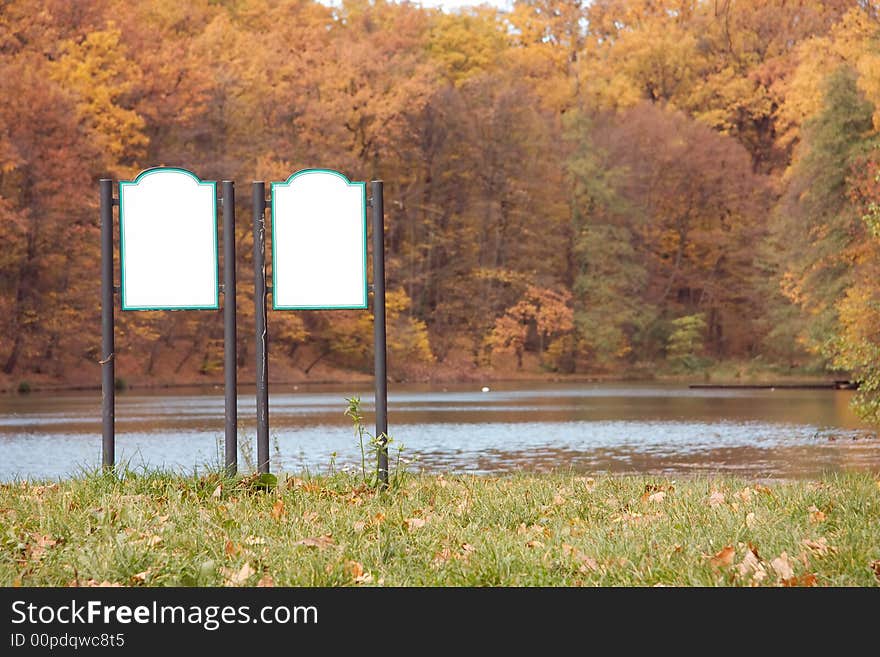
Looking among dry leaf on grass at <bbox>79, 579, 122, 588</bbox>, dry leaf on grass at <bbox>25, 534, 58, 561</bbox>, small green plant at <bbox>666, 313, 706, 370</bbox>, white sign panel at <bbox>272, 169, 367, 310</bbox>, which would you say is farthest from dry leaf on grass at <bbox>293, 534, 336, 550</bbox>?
small green plant at <bbox>666, 313, 706, 370</bbox>

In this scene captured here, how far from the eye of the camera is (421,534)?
272 inches

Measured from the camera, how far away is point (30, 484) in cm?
976

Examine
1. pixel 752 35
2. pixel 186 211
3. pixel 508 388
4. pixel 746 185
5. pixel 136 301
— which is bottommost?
pixel 508 388

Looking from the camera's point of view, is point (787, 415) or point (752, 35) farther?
point (752, 35)

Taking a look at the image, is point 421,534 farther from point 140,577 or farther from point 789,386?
point 789,386

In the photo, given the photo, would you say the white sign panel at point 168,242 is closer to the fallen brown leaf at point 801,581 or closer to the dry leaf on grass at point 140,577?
the dry leaf on grass at point 140,577

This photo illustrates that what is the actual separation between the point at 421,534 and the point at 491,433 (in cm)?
1794

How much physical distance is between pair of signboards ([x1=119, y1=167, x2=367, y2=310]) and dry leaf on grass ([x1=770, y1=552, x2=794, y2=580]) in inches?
165

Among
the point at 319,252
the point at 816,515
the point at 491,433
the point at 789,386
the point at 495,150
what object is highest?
the point at 495,150

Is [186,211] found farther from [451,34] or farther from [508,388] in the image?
[451,34]

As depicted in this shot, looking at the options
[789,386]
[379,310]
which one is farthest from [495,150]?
[379,310]

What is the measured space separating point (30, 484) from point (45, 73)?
3865 centimetres

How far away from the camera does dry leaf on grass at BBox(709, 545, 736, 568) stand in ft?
19.3
